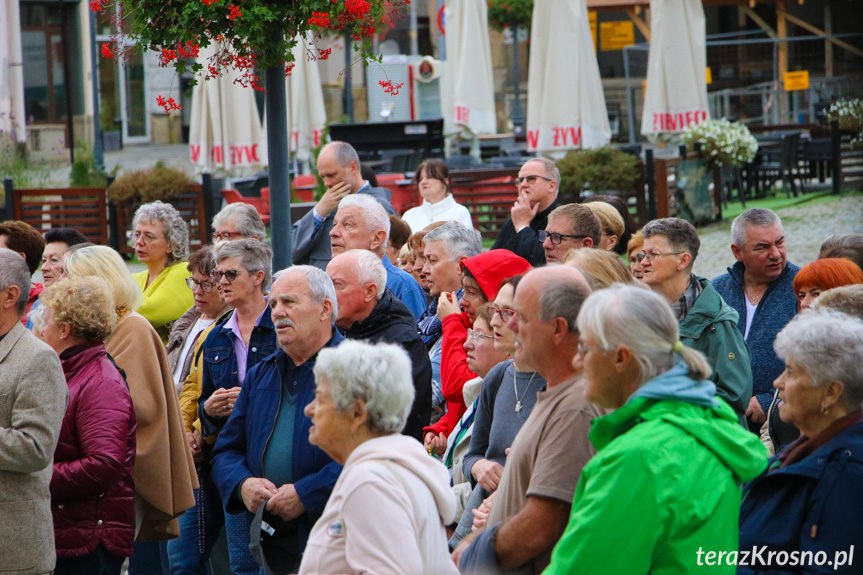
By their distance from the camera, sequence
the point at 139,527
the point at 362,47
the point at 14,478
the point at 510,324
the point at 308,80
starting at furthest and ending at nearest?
the point at 308,80, the point at 362,47, the point at 139,527, the point at 14,478, the point at 510,324

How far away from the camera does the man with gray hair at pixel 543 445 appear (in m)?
2.89

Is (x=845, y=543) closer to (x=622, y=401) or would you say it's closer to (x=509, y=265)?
(x=622, y=401)

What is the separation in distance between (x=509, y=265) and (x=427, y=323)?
969mm

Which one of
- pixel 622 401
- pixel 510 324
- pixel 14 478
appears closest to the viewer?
pixel 622 401

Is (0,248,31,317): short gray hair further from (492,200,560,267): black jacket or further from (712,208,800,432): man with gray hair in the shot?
(712,208,800,432): man with gray hair

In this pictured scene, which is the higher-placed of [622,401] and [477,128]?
[477,128]

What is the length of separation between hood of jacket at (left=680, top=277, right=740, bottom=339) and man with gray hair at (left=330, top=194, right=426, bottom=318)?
170 centimetres

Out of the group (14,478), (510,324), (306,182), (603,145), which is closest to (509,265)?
(510,324)

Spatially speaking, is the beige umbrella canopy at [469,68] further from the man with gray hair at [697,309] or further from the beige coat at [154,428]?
the beige coat at [154,428]

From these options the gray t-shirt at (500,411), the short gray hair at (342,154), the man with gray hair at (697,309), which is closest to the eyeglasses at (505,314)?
the gray t-shirt at (500,411)

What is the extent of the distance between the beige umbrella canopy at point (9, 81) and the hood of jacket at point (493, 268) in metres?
11.4

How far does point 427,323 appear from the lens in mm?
5500

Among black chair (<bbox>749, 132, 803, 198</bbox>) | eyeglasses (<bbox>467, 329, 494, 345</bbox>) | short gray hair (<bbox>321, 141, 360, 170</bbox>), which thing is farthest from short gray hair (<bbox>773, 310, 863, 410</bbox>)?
black chair (<bbox>749, 132, 803, 198</bbox>)

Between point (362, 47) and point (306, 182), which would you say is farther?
point (306, 182)
